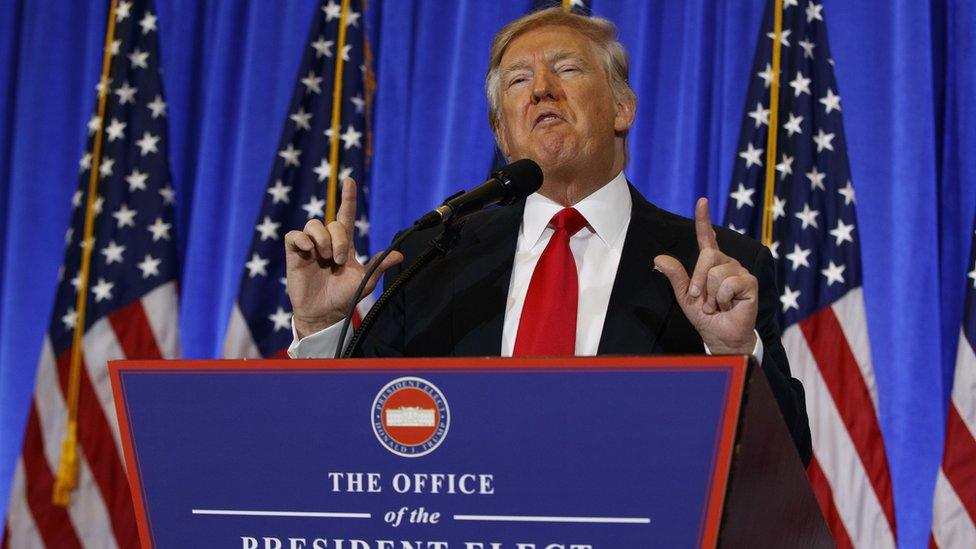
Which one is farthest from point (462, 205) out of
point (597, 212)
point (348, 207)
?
point (597, 212)

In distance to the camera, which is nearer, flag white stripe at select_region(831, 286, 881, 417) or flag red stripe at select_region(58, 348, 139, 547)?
flag white stripe at select_region(831, 286, 881, 417)

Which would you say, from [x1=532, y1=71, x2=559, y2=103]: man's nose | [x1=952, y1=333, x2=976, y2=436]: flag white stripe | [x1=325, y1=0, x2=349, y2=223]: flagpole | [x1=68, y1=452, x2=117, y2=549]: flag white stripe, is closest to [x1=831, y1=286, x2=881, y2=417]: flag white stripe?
[x1=952, y1=333, x2=976, y2=436]: flag white stripe

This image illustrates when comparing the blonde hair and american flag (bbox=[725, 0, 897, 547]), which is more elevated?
the blonde hair

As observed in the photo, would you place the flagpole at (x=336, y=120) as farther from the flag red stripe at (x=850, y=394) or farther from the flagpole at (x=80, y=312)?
the flag red stripe at (x=850, y=394)

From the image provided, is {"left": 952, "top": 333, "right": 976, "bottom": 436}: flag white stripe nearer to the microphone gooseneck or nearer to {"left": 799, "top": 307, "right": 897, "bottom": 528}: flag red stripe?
{"left": 799, "top": 307, "right": 897, "bottom": 528}: flag red stripe

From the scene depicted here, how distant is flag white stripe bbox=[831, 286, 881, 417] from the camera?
3.18m

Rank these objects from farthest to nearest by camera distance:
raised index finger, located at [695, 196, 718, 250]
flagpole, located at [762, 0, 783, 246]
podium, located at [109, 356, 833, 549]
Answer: flagpole, located at [762, 0, 783, 246]
raised index finger, located at [695, 196, 718, 250]
podium, located at [109, 356, 833, 549]

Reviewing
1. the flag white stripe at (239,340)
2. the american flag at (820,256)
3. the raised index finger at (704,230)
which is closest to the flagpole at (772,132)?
the american flag at (820,256)

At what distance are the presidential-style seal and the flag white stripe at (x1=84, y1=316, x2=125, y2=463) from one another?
3024mm

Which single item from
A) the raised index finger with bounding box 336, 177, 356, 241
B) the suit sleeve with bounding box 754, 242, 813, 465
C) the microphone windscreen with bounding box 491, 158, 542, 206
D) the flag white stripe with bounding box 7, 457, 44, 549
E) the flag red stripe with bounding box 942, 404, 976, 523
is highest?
the microphone windscreen with bounding box 491, 158, 542, 206

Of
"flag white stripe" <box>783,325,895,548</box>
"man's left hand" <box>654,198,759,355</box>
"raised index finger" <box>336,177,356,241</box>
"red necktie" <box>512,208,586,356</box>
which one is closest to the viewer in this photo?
"man's left hand" <box>654,198,759,355</box>

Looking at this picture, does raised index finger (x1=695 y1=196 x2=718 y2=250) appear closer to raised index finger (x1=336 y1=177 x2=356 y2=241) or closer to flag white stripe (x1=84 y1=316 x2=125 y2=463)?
raised index finger (x1=336 y1=177 x2=356 y2=241)

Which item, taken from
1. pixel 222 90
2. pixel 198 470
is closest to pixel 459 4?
pixel 222 90

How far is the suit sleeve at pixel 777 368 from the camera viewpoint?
1.42 metres
